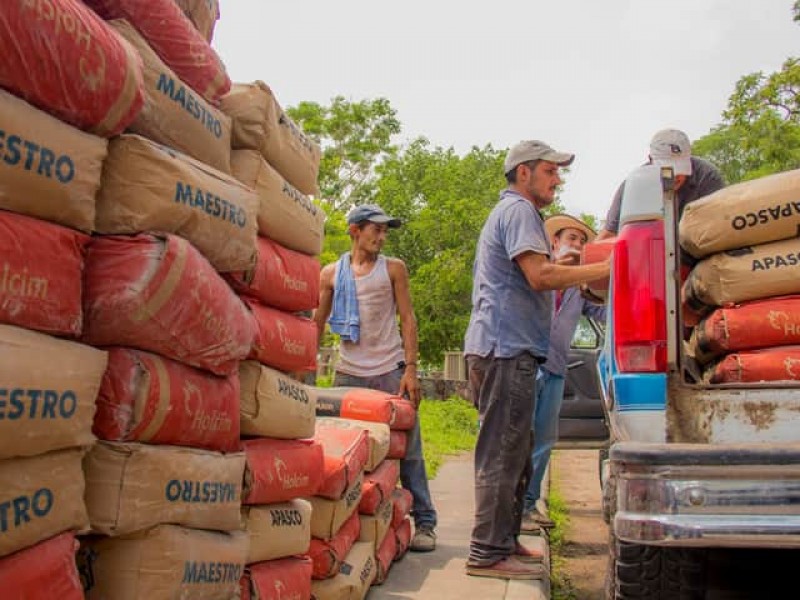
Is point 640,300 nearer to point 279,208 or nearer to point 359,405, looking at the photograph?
point 279,208

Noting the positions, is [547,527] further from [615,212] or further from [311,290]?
[311,290]

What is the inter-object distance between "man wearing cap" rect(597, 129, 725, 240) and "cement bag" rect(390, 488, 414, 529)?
1.71 m

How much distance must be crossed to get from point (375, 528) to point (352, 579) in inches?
21.2

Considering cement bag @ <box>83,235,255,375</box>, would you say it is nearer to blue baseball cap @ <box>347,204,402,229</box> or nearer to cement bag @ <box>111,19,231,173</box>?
cement bag @ <box>111,19,231,173</box>

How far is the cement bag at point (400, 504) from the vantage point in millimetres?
4648

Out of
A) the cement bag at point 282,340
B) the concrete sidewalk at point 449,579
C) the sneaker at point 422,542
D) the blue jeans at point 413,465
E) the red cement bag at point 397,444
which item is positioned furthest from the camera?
the blue jeans at point 413,465

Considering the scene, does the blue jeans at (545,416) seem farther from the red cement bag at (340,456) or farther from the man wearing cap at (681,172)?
the red cement bag at (340,456)

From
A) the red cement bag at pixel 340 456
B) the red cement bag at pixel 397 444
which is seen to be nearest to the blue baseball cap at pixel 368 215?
the red cement bag at pixel 397 444

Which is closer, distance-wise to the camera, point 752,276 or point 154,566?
point 154,566

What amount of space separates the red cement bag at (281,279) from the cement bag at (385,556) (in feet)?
4.61

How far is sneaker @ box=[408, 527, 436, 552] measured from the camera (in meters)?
4.90

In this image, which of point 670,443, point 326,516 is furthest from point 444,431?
point 670,443

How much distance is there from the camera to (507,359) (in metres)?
4.18

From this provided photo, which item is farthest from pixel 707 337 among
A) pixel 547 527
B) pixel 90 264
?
pixel 547 527
